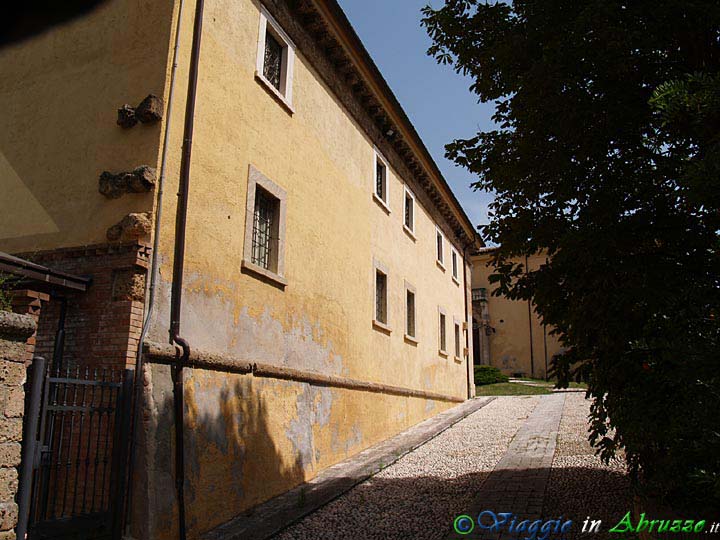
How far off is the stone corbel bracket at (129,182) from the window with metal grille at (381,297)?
7472 mm

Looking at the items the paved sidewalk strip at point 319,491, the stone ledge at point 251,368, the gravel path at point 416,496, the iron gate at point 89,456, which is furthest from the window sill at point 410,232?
the iron gate at point 89,456

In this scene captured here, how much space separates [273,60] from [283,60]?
0.18 meters

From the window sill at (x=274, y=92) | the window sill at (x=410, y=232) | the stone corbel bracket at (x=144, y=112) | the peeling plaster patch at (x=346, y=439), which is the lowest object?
the peeling plaster patch at (x=346, y=439)

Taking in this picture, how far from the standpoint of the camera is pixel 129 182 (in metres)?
6.82

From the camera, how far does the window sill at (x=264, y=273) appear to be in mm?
8203

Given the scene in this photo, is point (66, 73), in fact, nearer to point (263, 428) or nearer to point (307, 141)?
point (307, 141)

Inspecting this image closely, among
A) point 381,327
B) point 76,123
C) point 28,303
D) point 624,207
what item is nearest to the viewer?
point 624,207

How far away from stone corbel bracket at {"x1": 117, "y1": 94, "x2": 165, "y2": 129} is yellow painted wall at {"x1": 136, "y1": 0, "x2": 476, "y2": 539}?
27 centimetres

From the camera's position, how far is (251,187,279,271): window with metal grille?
8.97 meters

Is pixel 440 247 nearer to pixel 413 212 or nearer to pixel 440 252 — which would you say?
pixel 440 252

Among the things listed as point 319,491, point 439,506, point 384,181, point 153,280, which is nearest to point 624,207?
point 439,506

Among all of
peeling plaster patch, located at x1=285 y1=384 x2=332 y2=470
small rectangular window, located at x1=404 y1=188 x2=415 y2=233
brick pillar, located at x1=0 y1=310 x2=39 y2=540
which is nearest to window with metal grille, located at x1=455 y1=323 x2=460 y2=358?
small rectangular window, located at x1=404 y1=188 x2=415 y2=233

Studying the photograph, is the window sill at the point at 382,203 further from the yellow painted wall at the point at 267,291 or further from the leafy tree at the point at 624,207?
the leafy tree at the point at 624,207

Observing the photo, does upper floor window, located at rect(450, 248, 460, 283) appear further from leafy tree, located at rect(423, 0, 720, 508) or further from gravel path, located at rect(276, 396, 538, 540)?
leafy tree, located at rect(423, 0, 720, 508)
